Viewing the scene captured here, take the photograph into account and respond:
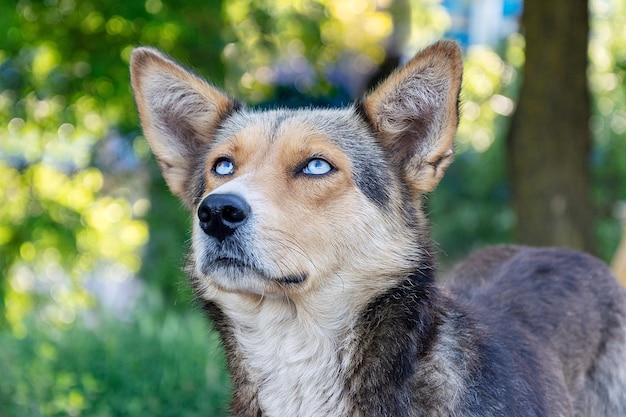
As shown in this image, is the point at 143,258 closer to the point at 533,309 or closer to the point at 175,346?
the point at 175,346

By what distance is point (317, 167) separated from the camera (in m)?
3.56

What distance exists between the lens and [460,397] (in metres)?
3.35

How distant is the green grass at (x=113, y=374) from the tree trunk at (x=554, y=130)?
10.9 ft

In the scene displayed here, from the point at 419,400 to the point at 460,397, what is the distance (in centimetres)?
16

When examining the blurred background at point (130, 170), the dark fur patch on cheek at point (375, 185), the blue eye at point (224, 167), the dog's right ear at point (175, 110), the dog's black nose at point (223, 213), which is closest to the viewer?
the dog's black nose at point (223, 213)

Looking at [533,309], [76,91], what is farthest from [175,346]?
[533,309]

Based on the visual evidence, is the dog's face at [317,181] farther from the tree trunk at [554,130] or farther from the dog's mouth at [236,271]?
the tree trunk at [554,130]

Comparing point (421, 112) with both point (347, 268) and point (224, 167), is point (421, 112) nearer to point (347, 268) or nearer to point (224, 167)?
point (347, 268)

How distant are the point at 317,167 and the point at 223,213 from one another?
0.54 metres

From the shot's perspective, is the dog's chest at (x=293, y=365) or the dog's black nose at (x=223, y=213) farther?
the dog's chest at (x=293, y=365)

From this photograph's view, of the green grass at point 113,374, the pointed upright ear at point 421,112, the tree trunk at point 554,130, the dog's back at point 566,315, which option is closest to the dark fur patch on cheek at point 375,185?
the pointed upright ear at point 421,112

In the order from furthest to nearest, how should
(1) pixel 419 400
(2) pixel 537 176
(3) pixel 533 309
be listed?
(2) pixel 537 176
(3) pixel 533 309
(1) pixel 419 400

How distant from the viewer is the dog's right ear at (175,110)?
400 cm

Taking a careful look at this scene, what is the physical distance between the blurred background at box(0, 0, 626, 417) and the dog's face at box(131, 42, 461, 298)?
2.80 ft
